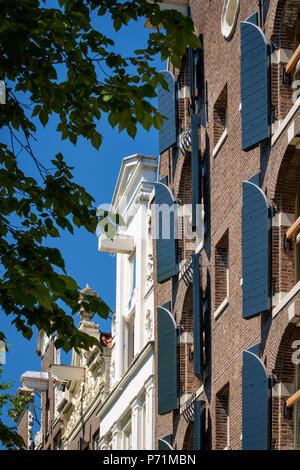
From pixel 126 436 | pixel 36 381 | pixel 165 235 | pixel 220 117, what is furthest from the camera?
pixel 36 381

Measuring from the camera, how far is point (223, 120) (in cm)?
2622

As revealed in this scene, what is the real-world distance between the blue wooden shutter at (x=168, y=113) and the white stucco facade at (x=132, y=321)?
4309 millimetres

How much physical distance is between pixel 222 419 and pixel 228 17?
8799mm

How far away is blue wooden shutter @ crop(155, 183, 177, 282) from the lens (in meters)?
28.9

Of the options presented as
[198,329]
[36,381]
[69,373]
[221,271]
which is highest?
[36,381]

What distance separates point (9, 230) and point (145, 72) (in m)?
2.59

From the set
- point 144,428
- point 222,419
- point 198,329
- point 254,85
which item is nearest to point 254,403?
point 222,419

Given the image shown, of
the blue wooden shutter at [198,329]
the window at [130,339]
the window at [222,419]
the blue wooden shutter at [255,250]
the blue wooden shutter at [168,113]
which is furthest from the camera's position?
the window at [130,339]

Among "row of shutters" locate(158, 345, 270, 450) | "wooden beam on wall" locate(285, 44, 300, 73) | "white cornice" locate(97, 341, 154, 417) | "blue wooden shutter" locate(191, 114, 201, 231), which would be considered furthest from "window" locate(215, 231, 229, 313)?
"white cornice" locate(97, 341, 154, 417)

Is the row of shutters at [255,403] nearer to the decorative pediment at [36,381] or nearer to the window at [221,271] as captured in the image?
the window at [221,271]

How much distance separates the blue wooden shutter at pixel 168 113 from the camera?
2953 cm

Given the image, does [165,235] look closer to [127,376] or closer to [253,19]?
[127,376]

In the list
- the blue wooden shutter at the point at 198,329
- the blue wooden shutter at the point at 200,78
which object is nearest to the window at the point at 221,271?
the blue wooden shutter at the point at 198,329

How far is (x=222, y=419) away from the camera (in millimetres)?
24203
